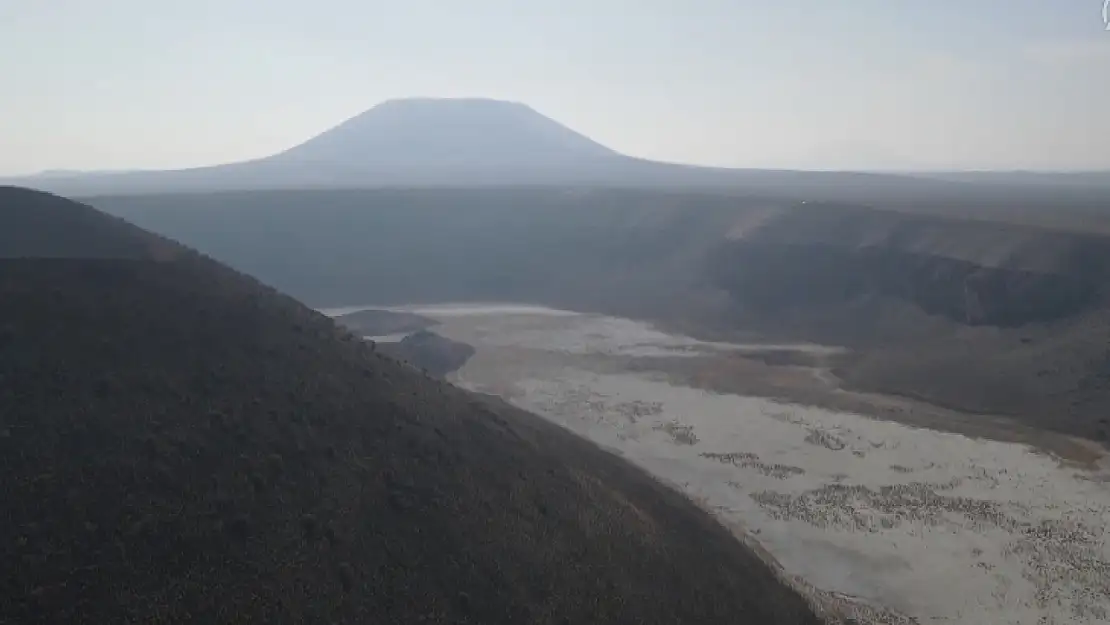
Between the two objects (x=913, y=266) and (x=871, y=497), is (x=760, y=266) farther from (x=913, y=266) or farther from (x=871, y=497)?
(x=871, y=497)

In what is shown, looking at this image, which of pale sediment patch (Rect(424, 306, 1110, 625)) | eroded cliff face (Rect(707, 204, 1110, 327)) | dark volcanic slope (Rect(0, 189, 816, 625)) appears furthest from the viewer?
eroded cliff face (Rect(707, 204, 1110, 327))

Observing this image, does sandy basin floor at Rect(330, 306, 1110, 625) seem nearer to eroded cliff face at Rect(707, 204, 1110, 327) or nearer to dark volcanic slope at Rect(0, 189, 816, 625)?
dark volcanic slope at Rect(0, 189, 816, 625)

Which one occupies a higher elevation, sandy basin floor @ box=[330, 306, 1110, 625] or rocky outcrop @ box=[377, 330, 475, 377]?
rocky outcrop @ box=[377, 330, 475, 377]

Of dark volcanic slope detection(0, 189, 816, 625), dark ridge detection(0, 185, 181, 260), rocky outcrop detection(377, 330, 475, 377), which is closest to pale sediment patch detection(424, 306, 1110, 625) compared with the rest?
rocky outcrop detection(377, 330, 475, 377)

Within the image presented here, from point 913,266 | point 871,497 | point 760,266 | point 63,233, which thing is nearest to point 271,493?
point 63,233

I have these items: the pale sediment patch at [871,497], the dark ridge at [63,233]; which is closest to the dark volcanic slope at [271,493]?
the dark ridge at [63,233]

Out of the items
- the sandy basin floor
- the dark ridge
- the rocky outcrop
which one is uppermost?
the dark ridge
